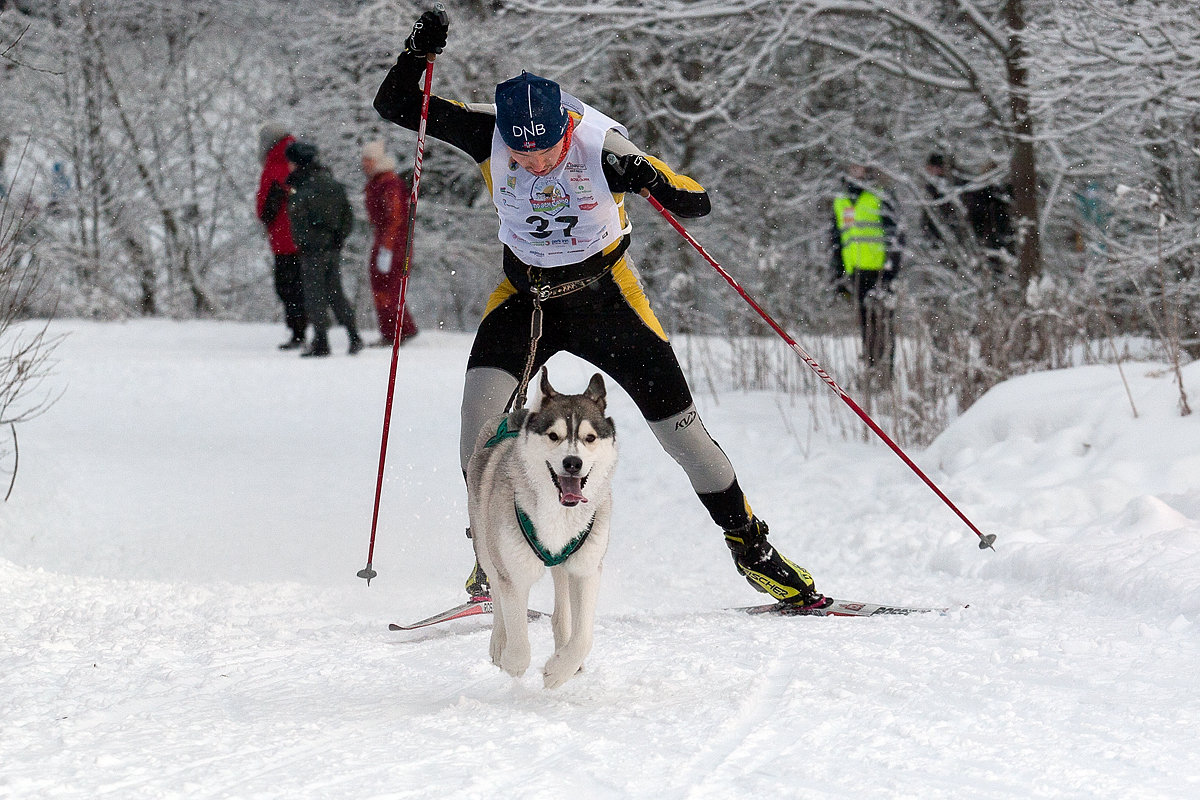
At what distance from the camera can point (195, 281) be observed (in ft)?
60.8

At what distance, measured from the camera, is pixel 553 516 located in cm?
336

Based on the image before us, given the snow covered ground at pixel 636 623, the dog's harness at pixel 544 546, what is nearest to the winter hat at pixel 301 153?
the snow covered ground at pixel 636 623

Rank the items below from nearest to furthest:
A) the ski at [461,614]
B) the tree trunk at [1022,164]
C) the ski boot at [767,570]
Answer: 1. the ski at [461,614]
2. the ski boot at [767,570]
3. the tree trunk at [1022,164]

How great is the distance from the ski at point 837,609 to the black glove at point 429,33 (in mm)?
2515

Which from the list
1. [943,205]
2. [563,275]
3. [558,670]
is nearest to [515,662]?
[558,670]

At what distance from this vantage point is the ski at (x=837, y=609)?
457 centimetres

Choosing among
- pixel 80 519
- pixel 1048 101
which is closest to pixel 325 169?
pixel 80 519

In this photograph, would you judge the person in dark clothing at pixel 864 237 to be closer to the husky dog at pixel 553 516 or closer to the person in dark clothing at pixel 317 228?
the person in dark clothing at pixel 317 228

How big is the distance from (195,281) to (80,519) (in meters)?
12.5

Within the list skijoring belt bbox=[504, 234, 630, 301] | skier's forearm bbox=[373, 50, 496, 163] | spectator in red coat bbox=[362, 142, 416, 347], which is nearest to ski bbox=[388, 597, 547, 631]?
skijoring belt bbox=[504, 234, 630, 301]

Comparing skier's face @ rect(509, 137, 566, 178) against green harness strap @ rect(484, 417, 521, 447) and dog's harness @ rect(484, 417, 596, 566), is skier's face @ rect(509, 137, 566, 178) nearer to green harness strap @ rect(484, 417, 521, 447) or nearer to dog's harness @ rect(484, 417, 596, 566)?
green harness strap @ rect(484, 417, 521, 447)

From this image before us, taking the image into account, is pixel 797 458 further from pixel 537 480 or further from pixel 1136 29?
pixel 537 480

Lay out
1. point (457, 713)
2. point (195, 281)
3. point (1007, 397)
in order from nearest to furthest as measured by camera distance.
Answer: point (457, 713) → point (1007, 397) → point (195, 281)

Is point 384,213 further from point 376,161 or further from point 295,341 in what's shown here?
point 295,341
